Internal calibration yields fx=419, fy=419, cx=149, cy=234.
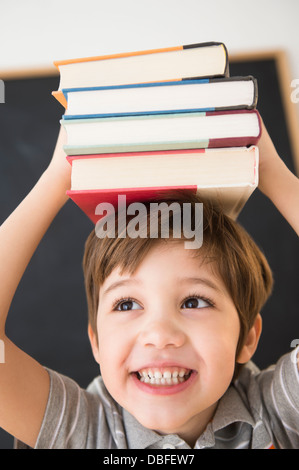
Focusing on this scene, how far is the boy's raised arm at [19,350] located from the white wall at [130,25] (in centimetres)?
90

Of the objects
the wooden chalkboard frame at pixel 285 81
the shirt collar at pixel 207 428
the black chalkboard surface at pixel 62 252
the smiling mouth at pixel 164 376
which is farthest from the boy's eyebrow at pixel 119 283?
the wooden chalkboard frame at pixel 285 81

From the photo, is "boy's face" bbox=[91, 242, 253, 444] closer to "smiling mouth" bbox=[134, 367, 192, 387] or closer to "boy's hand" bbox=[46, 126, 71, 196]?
"smiling mouth" bbox=[134, 367, 192, 387]

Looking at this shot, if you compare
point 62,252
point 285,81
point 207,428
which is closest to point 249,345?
point 207,428

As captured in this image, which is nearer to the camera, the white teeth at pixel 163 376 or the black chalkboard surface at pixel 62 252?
the white teeth at pixel 163 376

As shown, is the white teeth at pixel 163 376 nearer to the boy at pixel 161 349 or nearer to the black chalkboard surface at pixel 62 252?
the boy at pixel 161 349

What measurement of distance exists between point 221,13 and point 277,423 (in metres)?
1.34

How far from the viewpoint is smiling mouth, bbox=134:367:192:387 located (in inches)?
25.2

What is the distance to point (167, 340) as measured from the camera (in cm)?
61

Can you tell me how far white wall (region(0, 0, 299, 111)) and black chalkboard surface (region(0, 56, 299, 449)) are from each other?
0.56 ft

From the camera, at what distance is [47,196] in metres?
0.75

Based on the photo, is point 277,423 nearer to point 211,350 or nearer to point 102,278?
point 211,350

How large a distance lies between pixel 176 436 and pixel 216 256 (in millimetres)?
321

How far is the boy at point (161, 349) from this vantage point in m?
0.64
